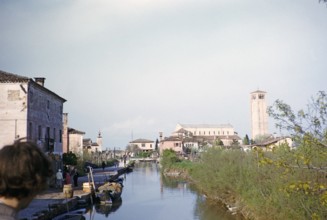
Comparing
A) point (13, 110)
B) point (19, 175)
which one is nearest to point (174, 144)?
point (13, 110)

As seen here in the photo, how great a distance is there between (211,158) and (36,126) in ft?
40.4

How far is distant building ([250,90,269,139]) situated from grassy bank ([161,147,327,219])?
328 ft

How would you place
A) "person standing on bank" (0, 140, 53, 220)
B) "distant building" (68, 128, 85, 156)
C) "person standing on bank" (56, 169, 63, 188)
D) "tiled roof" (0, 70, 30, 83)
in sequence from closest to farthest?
"person standing on bank" (0, 140, 53, 220) < "tiled roof" (0, 70, 30, 83) < "person standing on bank" (56, 169, 63, 188) < "distant building" (68, 128, 85, 156)

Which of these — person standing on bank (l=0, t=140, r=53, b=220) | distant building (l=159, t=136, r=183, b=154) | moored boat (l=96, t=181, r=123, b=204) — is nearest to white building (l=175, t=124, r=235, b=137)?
distant building (l=159, t=136, r=183, b=154)

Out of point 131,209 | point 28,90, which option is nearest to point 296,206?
point 131,209

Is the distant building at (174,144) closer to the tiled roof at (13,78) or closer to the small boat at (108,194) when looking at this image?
the small boat at (108,194)

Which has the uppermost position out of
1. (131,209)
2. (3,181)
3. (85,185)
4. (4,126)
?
(4,126)

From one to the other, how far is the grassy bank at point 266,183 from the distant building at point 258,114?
100m

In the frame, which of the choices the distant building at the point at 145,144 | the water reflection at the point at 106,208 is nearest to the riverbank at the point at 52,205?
the water reflection at the point at 106,208

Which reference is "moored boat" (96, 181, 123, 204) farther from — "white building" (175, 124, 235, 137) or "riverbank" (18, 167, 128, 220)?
"white building" (175, 124, 235, 137)

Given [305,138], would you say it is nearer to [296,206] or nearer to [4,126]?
[296,206]

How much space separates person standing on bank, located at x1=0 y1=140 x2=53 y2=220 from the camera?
1938 mm

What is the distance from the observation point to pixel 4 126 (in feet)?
75.8

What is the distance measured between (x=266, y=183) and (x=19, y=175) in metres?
13.4
